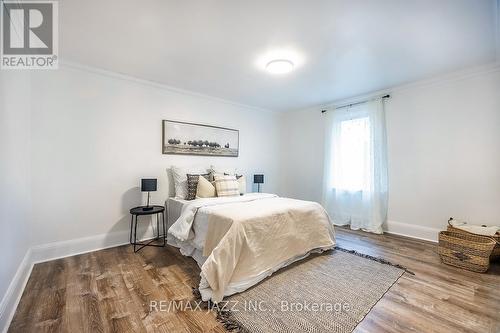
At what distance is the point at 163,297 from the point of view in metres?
1.82

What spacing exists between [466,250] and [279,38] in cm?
301

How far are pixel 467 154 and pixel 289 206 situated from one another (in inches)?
101

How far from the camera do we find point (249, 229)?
210 cm

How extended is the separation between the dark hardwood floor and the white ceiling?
2.40 metres

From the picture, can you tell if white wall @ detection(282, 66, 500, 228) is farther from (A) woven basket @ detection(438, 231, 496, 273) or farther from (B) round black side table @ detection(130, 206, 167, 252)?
(B) round black side table @ detection(130, 206, 167, 252)

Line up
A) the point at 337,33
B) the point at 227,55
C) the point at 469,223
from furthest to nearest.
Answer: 1. the point at 469,223
2. the point at 227,55
3. the point at 337,33

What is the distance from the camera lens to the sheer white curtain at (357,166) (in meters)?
3.60

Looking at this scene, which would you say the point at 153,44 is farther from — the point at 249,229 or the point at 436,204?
the point at 436,204

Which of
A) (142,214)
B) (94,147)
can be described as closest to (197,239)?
(142,214)

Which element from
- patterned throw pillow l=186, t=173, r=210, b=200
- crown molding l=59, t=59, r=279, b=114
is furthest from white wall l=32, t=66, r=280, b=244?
patterned throw pillow l=186, t=173, r=210, b=200

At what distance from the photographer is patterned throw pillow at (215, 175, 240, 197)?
3326 mm

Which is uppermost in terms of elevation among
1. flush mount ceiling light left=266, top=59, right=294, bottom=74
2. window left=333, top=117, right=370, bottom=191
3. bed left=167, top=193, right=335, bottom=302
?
flush mount ceiling light left=266, top=59, right=294, bottom=74

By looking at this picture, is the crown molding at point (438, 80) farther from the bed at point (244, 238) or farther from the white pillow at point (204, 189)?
the white pillow at point (204, 189)

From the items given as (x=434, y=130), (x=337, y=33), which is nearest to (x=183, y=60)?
(x=337, y=33)
